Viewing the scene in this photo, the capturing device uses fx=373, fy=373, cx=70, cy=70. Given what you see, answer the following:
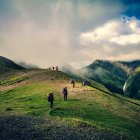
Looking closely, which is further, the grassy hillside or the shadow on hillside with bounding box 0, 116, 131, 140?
the grassy hillside

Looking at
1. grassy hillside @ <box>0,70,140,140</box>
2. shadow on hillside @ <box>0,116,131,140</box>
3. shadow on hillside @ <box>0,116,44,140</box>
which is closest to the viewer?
shadow on hillside @ <box>0,116,44,140</box>

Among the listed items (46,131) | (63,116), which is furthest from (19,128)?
(63,116)

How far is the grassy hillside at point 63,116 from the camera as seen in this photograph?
199 feet

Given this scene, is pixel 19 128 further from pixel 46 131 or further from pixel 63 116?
pixel 63 116

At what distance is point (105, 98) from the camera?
105 m

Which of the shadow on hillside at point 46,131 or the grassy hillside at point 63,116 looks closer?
the shadow on hillside at point 46,131

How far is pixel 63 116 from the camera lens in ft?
243

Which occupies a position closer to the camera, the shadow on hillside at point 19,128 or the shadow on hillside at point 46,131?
the shadow on hillside at point 19,128

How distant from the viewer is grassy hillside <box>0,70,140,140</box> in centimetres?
6070

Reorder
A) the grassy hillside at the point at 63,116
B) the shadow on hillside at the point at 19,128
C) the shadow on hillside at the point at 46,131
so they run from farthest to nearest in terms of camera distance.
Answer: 1. the grassy hillside at the point at 63,116
2. the shadow on hillside at the point at 46,131
3. the shadow on hillside at the point at 19,128

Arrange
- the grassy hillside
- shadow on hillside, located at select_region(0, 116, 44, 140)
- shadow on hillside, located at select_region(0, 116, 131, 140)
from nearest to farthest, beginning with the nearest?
shadow on hillside, located at select_region(0, 116, 44, 140), shadow on hillside, located at select_region(0, 116, 131, 140), the grassy hillside

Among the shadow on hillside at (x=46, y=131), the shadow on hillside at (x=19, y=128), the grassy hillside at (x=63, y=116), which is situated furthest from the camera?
the grassy hillside at (x=63, y=116)

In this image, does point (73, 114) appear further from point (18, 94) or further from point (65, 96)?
point (18, 94)

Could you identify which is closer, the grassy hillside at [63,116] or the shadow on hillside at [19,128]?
the shadow on hillside at [19,128]
